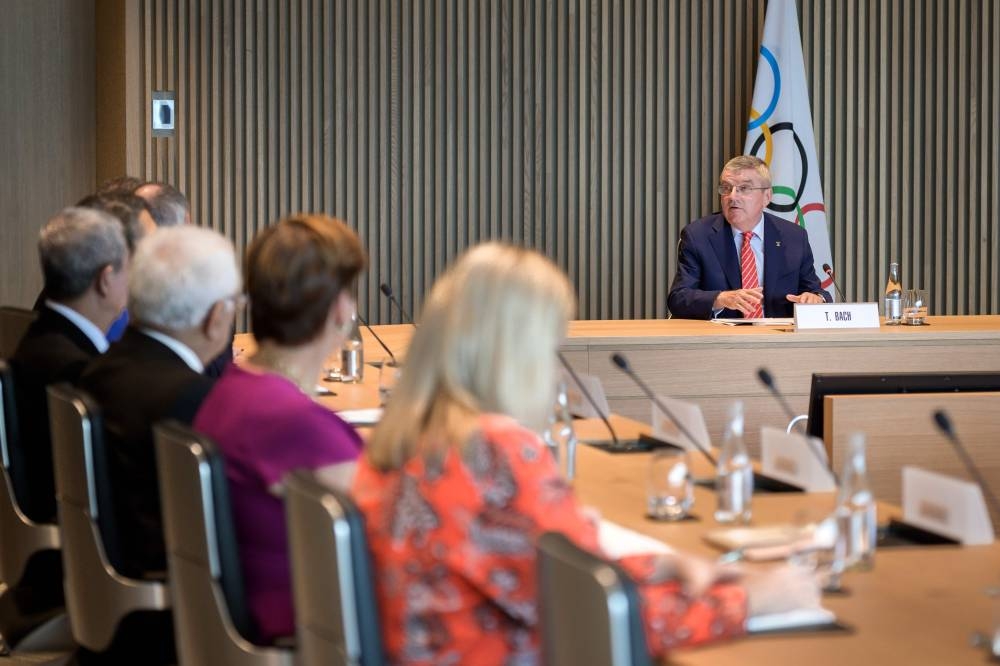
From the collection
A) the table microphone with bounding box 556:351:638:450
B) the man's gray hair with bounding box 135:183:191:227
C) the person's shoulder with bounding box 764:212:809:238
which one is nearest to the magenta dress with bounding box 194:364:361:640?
the table microphone with bounding box 556:351:638:450

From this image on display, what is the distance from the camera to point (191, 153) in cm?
834

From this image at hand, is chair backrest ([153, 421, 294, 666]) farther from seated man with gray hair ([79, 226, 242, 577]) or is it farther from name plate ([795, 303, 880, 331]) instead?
name plate ([795, 303, 880, 331])

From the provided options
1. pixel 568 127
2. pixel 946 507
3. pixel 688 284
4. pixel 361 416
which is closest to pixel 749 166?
pixel 688 284

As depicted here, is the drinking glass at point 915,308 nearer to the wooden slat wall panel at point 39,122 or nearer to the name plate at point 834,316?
the name plate at point 834,316

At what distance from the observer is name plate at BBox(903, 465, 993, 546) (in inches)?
93.0

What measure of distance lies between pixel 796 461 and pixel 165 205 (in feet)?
9.80

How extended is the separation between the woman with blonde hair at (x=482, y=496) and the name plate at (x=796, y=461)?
962mm

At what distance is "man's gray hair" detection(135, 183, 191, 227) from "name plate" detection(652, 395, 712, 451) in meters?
2.24

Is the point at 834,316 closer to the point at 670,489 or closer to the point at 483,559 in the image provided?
the point at 670,489

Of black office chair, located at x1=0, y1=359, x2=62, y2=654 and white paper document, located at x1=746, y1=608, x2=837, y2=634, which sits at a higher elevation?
white paper document, located at x1=746, y1=608, x2=837, y2=634

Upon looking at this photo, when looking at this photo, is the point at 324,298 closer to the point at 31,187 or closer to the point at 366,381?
the point at 366,381

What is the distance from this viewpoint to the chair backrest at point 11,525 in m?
3.47

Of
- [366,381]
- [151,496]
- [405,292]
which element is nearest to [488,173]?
[405,292]

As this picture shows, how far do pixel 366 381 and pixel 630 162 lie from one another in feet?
13.6
